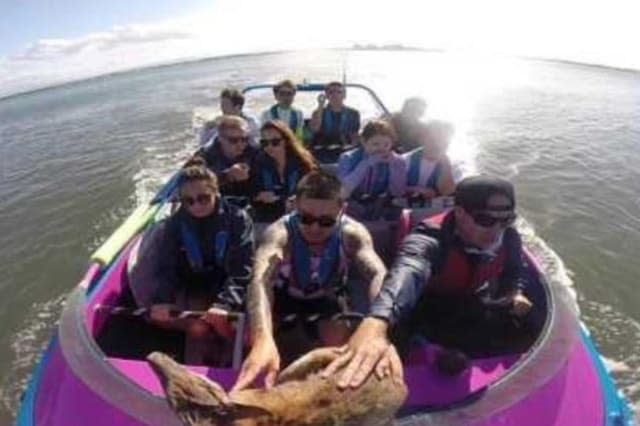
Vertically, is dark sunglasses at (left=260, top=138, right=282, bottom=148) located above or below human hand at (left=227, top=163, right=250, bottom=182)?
above

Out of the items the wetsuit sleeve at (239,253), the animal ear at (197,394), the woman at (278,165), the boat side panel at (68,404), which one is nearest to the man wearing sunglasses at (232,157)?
the woman at (278,165)

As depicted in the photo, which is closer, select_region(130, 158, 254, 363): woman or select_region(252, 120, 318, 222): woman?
select_region(130, 158, 254, 363): woman

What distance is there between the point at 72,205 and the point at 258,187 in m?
6.04

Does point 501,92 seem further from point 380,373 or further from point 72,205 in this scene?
point 380,373

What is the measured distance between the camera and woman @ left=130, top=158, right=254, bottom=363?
12.7 ft

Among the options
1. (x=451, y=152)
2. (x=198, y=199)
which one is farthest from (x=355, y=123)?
(x=198, y=199)

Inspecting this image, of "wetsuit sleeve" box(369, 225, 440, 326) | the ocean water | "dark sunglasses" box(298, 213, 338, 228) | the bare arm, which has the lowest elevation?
the ocean water

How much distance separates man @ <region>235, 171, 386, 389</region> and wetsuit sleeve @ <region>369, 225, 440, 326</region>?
31 centimetres

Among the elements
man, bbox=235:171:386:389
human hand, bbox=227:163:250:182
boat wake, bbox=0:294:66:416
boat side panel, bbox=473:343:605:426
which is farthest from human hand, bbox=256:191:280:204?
boat side panel, bbox=473:343:605:426

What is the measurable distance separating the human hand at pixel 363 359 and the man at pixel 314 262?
797 mm

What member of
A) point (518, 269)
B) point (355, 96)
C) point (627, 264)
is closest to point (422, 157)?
point (518, 269)

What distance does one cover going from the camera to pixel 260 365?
2.33 m

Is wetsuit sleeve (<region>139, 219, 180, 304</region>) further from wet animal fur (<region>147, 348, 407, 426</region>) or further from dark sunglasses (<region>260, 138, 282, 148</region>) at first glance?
wet animal fur (<region>147, 348, 407, 426</region>)

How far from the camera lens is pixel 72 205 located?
1058 centimetres
